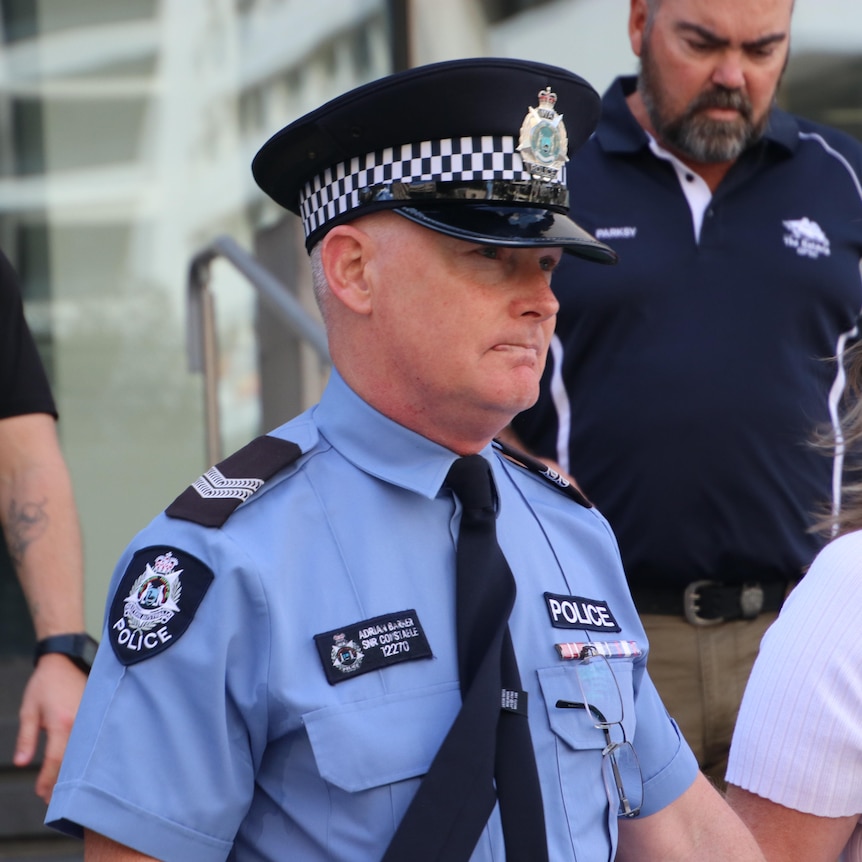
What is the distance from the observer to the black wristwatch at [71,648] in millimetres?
2252

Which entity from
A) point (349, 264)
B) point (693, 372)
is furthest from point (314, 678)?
point (693, 372)

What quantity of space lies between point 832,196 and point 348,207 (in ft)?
5.33

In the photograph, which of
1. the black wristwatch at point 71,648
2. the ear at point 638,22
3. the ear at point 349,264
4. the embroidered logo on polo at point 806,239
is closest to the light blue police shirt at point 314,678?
the ear at point 349,264

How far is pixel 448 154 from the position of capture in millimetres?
1496

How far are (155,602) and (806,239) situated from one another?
179 cm

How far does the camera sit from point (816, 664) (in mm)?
1628

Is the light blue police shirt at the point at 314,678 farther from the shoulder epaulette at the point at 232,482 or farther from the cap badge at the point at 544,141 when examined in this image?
the cap badge at the point at 544,141

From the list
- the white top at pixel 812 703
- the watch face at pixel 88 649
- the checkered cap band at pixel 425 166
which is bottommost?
the watch face at pixel 88 649

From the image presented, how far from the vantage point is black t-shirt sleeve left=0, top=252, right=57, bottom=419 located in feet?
8.01

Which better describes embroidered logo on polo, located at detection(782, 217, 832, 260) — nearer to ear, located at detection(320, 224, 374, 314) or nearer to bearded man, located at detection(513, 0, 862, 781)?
bearded man, located at detection(513, 0, 862, 781)

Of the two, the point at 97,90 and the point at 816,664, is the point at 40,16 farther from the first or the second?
the point at 816,664

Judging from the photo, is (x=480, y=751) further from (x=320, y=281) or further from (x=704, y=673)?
(x=704, y=673)

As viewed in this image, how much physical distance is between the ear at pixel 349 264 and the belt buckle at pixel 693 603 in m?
1.33

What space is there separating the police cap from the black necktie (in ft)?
1.06
